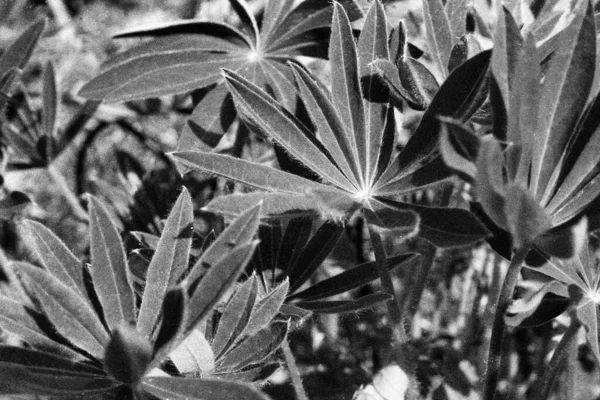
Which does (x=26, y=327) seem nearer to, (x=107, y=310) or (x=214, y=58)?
(x=107, y=310)

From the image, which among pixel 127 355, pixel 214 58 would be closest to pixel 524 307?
pixel 127 355

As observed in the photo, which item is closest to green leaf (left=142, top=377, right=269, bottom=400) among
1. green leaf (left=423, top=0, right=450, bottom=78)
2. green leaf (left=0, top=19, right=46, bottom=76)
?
green leaf (left=423, top=0, right=450, bottom=78)

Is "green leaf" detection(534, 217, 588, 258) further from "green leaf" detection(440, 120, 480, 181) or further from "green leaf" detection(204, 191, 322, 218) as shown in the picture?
"green leaf" detection(204, 191, 322, 218)

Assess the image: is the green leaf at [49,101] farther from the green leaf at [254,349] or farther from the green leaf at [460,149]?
the green leaf at [460,149]

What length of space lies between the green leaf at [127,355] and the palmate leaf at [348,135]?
0.84 feet

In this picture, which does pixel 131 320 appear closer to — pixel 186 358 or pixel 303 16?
pixel 186 358

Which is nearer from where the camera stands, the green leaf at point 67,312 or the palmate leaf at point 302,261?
the green leaf at point 67,312

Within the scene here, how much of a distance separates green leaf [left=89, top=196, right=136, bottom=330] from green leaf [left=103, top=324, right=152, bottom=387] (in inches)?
6.3

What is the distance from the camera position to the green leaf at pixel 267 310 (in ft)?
3.79

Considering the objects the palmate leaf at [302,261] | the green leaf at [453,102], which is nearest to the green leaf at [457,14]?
the green leaf at [453,102]

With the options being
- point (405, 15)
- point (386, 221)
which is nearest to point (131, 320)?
point (386, 221)

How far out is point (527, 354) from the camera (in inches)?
87.7

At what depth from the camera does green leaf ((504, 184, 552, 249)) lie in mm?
821

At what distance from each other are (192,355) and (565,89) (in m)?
0.66
